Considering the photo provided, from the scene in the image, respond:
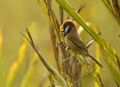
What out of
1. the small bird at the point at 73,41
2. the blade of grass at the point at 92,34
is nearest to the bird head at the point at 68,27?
the small bird at the point at 73,41

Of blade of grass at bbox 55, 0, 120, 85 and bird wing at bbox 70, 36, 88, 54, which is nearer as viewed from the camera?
blade of grass at bbox 55, 0, 120, 85

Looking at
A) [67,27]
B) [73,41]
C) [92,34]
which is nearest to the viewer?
[92,34]

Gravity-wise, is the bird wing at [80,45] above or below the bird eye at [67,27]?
below

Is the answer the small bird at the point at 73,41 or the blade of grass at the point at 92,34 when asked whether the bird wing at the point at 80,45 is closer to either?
the small bird at the point at 73,41

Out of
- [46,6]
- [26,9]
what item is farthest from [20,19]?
[46,6]

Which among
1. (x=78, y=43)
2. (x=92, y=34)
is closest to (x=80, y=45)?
(x=78, y=43)

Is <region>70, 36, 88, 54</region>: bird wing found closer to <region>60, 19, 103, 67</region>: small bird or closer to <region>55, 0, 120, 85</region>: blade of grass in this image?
<region>60, 19, 103, 67</region>: small bird

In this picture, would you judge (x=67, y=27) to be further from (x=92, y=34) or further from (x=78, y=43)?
(x=92, y=34)

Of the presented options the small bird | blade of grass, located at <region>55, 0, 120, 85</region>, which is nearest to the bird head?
the small bird
